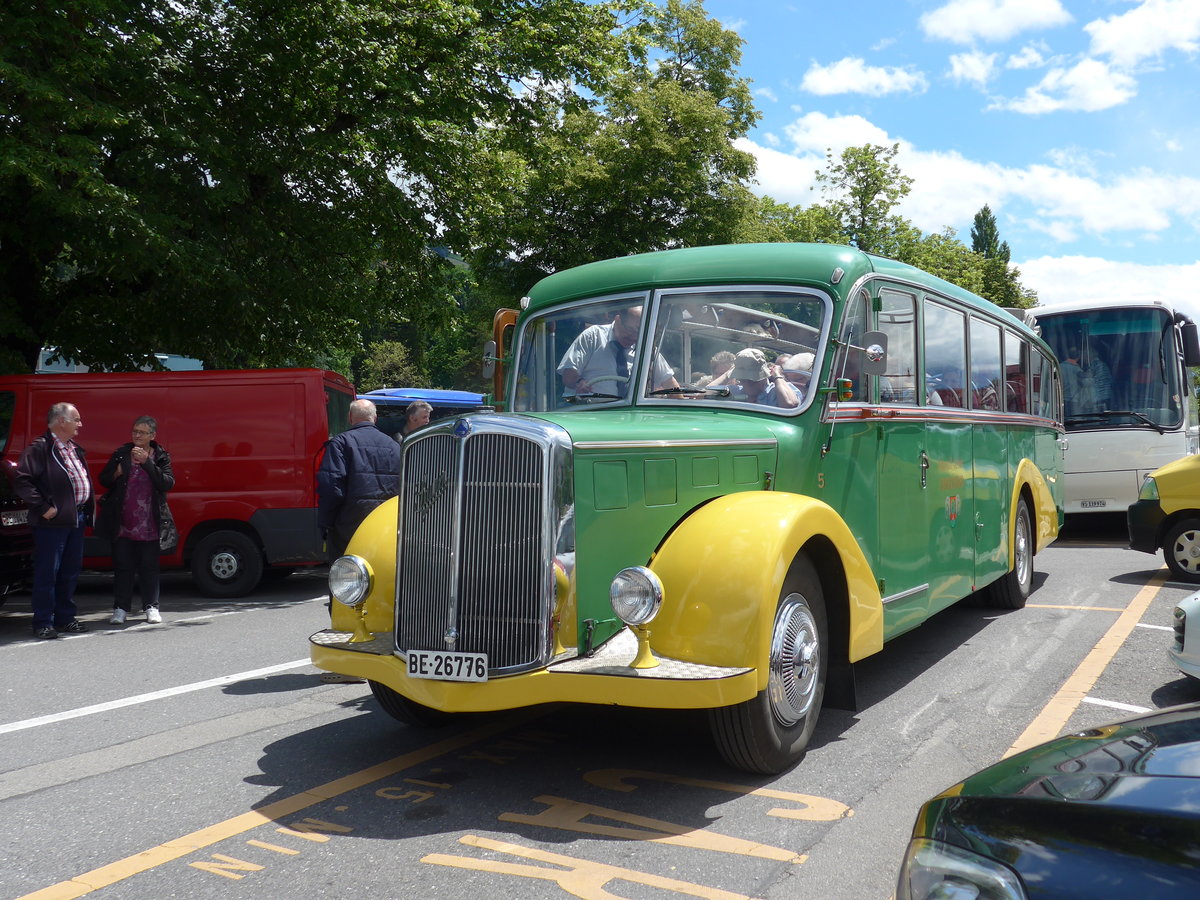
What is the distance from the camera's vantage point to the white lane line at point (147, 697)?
20.3ft

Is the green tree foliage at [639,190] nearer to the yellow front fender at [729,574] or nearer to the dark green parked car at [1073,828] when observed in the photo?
the yellow front fender at [729,574]

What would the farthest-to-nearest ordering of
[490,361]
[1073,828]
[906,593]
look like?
[490,361]
[906,593]
[1073,828]

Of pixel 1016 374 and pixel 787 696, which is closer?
pixel 787 696

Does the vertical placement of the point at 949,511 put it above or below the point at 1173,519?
above

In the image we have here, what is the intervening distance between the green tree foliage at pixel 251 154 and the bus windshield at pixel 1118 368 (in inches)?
318

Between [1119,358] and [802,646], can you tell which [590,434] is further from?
[1119,358]

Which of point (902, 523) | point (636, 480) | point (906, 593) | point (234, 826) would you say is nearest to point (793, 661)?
point (636, 480)

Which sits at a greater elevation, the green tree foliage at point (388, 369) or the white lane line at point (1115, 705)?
the green tree foliage at point (388, 369)

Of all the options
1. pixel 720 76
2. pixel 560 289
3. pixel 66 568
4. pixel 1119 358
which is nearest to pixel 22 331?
pixel 66 568

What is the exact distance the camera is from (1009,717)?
5.57 m

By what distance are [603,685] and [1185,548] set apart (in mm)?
8596

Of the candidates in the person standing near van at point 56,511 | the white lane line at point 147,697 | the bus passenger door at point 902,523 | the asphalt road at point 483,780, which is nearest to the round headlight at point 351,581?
the asphalt road at point 483,780

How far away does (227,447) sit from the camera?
12023 millimetres

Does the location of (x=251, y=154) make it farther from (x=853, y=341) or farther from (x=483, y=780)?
(x=483, y=780)
